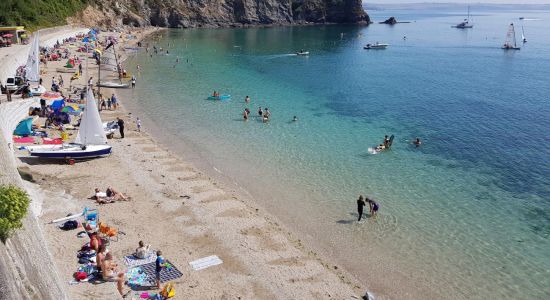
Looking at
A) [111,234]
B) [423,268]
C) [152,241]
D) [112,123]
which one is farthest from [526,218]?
[112,123]

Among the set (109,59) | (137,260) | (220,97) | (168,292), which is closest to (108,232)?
(137,260)

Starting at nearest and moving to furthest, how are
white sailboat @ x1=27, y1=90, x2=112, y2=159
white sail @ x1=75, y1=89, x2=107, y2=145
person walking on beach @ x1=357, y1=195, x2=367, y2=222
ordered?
person walking on beach @ x1=357, y1=195, x2=367, y2=222, white sailboat @ x1=27, y1=90, x2=112, y2=159, white sail @ x1=75, y1=89, x2=107, y2=145

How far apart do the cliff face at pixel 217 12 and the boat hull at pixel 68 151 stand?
87.0m

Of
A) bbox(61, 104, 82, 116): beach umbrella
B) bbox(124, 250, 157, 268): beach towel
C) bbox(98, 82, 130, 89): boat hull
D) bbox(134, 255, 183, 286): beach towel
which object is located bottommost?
bbox(134, 255, 183, 286): beach towel

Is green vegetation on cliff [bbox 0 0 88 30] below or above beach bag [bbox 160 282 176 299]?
above

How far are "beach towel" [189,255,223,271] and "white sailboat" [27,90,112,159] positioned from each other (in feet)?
52.2

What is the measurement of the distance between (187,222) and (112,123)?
19.6 metres

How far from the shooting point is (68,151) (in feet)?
107

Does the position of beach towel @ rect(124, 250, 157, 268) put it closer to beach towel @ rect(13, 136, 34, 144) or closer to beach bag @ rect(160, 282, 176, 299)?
beach bag @ rect(160, 282, 176, 299)

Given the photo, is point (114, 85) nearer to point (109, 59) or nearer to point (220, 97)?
point (109, 59)

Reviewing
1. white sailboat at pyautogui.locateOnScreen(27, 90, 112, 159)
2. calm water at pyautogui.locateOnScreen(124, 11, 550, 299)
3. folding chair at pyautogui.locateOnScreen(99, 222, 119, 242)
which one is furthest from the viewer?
white sailboat at pyautogui.locateOnScreen(27, 90, 112, 159)

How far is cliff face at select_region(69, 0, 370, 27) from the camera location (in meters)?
128

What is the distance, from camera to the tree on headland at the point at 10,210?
44.0 ft

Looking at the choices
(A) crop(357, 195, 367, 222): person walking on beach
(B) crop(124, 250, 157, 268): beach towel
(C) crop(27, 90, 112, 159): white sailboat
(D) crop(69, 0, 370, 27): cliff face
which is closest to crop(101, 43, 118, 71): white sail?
(C) crop(27, 90, 112, 159): white sailboat
